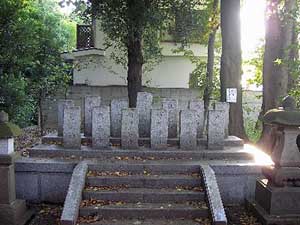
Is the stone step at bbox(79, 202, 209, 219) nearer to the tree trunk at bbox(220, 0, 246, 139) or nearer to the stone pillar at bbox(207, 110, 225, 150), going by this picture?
the stone pillar at bbox(207, 110, 225, 150)

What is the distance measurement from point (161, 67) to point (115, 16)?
8441 millimetres

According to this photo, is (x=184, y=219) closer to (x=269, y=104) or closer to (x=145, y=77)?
(x=269, y=104)

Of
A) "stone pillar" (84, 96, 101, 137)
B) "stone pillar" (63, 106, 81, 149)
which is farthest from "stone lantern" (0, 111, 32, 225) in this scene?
"stone pillar" (84, 96, 101, 137)

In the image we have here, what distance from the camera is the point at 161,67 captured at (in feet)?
64.0

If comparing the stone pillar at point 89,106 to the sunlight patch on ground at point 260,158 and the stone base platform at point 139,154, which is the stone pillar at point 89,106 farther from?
the sunlight patch on ground at point 260,158

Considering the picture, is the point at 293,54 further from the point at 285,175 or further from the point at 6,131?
the point at 6,131

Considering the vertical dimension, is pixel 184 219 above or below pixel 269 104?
below

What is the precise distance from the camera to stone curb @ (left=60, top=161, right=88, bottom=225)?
516 cm

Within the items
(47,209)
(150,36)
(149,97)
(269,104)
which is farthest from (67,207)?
(150,36)

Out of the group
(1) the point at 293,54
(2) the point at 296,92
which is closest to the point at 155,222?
(2) the point at 296,92

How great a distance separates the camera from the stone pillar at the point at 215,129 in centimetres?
717

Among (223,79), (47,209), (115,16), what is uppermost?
(115,16)

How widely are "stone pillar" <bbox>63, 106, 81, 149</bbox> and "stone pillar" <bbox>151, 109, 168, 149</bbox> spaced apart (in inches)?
56.6

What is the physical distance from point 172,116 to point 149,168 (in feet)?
5.20
